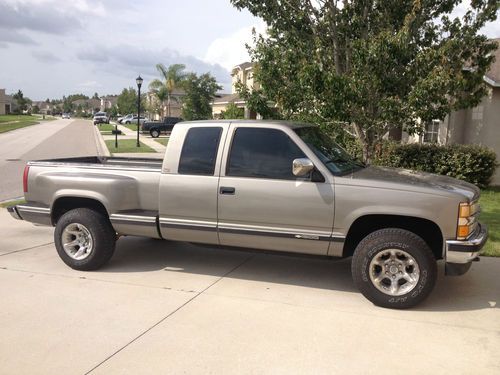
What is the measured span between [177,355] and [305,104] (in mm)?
5981

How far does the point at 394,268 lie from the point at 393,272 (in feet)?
0.14

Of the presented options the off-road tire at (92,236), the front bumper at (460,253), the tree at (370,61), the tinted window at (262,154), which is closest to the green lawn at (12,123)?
the tree at (370,61)

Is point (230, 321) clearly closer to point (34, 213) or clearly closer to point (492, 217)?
point (34, 213)

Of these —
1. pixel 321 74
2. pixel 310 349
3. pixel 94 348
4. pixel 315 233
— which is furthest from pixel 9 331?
pixel 321 74

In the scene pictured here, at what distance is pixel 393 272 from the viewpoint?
4.80 meters

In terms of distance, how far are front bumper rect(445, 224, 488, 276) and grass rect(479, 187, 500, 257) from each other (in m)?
2.34

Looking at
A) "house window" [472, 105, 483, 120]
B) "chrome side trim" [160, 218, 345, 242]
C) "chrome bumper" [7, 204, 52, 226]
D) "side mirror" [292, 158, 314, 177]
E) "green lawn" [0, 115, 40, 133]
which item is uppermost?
"house window" [472, 105, 483, 120]

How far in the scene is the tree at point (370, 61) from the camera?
24.6ft

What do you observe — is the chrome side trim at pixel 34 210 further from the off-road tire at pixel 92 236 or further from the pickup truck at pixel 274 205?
the off-road tire at pixel 92 236

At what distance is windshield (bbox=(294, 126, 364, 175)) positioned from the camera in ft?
16.9

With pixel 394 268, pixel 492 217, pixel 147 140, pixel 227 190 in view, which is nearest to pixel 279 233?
pixel 227 190

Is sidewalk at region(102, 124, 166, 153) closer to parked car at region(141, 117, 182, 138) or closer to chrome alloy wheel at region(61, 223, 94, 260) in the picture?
parked car at region(141, 117, 182, 138)

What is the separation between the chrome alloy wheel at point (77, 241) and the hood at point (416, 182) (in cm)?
323

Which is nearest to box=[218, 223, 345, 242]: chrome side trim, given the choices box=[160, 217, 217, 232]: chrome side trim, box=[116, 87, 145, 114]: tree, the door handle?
box=[160, 217, 217, 232]: chrome side trim
